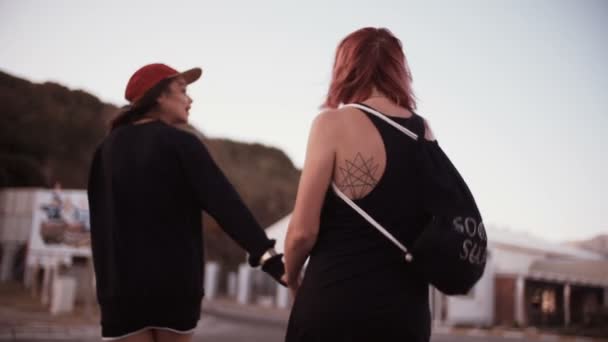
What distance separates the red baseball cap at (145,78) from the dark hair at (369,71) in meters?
0.58

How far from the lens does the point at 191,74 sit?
86.8 inches

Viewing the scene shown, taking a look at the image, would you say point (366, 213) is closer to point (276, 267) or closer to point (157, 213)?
point (276, 267)

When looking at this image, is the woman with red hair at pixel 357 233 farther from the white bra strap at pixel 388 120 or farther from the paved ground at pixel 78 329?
the paved ground at pixel 78 329

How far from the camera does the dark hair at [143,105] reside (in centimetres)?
208

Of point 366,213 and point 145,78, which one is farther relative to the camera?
point 145,78

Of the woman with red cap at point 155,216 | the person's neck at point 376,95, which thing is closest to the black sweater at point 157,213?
the woman with red cap at point 155,216

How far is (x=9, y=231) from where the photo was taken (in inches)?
1160

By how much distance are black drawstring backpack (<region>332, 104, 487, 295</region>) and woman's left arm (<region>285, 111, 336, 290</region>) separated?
0.06 m

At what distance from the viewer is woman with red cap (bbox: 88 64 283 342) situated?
1.83 metres

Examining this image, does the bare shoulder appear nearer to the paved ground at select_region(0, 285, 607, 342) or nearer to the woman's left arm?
the woman's left arm

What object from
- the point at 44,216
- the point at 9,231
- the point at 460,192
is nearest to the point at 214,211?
the point at 460,192

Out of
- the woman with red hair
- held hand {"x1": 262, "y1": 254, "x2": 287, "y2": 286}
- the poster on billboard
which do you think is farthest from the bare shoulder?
the poster on billboard

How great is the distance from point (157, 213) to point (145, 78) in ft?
1.74

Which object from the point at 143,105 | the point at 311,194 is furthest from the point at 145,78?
the point at 311,194
